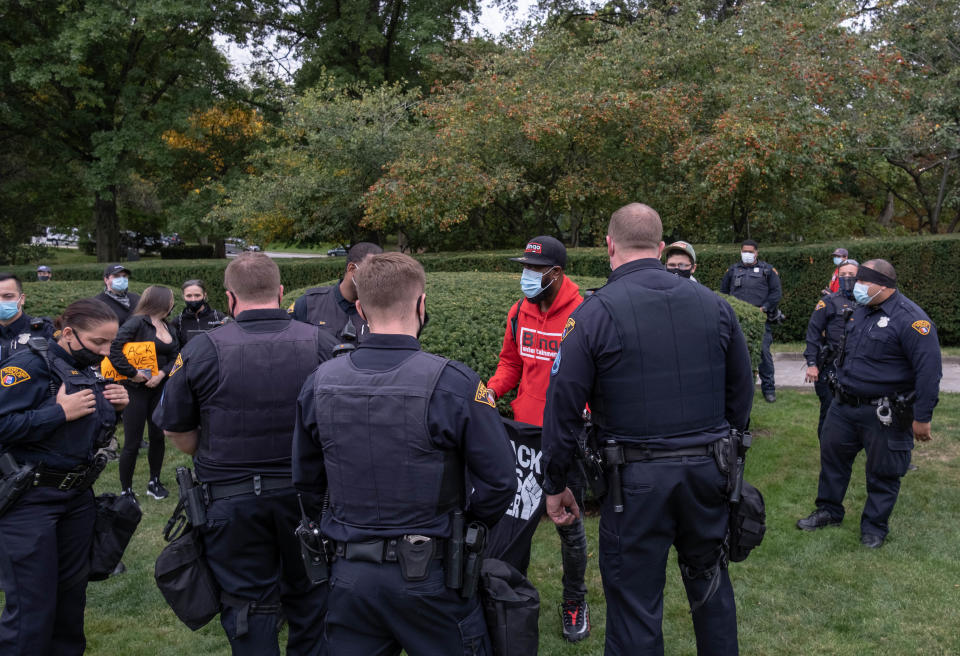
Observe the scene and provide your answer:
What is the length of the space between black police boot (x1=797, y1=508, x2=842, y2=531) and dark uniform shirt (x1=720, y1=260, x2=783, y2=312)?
501 cm

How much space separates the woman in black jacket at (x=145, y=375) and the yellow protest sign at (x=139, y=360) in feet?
0.07

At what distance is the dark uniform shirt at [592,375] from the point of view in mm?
3236

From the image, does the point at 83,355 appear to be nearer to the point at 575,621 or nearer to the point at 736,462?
the point at 575,621

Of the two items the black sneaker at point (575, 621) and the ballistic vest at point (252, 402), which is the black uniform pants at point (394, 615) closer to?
the ballistic vest at point (252, 402)

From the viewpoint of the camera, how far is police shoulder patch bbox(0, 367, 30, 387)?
3.40 m

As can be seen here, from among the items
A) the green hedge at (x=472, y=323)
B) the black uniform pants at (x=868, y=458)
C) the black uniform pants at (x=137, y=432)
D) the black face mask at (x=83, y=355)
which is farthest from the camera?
the black uniform pants at (x=137, y=432)

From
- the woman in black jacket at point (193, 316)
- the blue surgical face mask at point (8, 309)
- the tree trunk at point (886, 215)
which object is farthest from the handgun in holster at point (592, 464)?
the tree trunk at point (886, 215)

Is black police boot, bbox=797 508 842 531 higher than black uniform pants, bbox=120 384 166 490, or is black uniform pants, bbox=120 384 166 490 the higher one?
black uniform pants, bbox=120 384 166 490

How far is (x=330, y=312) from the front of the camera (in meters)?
5.22

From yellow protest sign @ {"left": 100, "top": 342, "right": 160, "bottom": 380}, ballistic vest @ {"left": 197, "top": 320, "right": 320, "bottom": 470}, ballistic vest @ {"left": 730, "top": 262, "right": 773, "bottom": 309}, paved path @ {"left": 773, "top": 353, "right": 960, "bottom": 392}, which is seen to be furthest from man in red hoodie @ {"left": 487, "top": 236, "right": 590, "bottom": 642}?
paved path @ {"left": 773, "top": 353, "right": 960, "bottom": 392}

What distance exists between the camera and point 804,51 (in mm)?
14578

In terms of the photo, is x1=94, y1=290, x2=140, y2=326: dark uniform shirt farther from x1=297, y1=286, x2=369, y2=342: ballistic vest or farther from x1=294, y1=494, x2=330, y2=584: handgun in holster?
x1=294, y1=494, x2=330, y2=584: handgun in holster

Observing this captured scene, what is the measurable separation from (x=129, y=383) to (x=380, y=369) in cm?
469

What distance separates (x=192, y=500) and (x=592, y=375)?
1891mm
